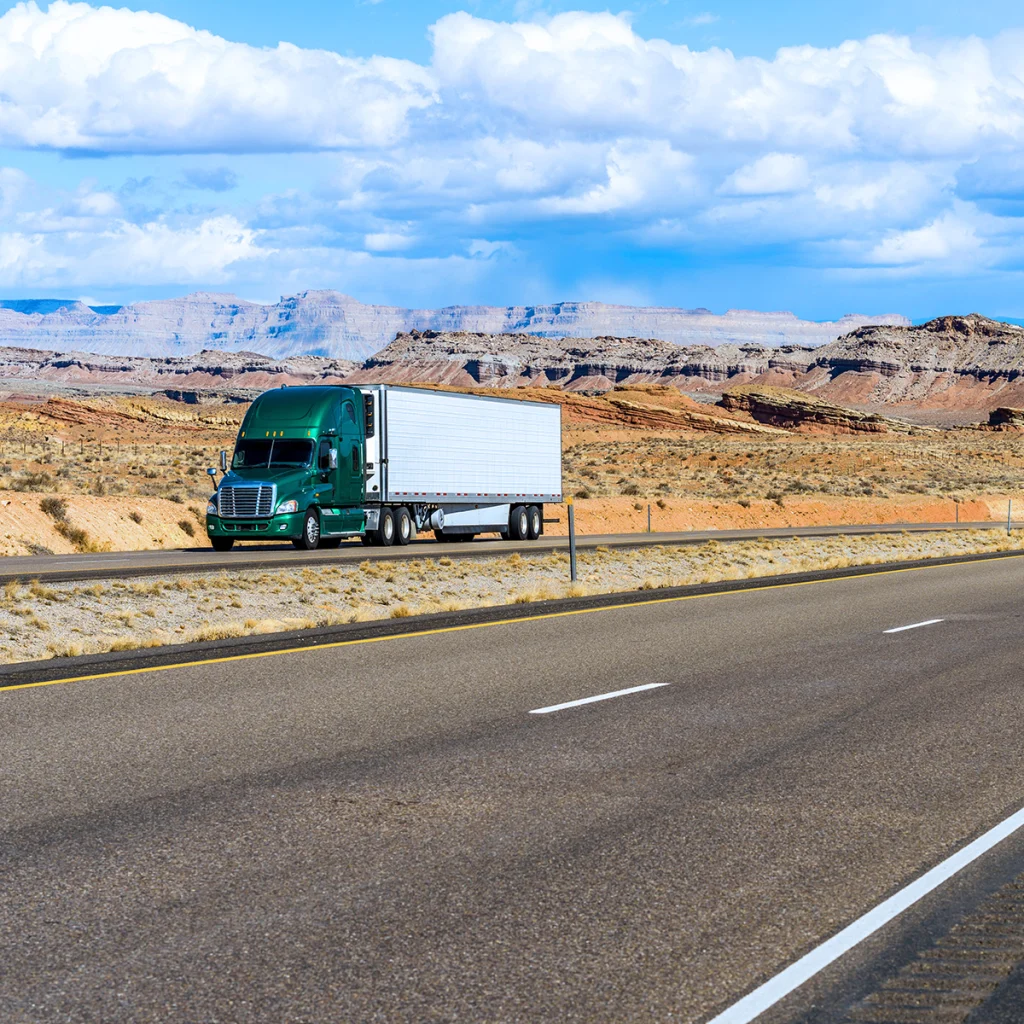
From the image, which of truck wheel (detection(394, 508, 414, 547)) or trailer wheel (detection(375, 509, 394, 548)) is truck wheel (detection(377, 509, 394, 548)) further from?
truck wheel (detection(394, 508, 414, 547))

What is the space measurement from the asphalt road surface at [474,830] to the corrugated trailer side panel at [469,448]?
21.5m

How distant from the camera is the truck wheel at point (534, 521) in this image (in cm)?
4047

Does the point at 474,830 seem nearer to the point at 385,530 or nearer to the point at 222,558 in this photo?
the point at 222,558

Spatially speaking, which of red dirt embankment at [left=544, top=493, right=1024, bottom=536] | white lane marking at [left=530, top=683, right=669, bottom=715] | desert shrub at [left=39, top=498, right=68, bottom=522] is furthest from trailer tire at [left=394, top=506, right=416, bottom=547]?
white lane marking at [left=530, top=683, right=669, bottom=715]

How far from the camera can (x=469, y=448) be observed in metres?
36.5

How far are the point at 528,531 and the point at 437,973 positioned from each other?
117 feet

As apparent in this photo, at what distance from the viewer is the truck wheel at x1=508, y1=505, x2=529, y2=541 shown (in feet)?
130

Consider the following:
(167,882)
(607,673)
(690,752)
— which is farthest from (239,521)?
(167,882)

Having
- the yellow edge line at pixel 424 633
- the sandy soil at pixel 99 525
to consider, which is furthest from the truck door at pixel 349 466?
the yellow edge line at pixel 424 633

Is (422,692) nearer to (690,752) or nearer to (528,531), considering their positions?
(690,752)

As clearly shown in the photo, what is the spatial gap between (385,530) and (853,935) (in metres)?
→ 29.3

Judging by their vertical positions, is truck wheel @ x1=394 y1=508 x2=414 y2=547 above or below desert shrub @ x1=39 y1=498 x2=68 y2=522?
below

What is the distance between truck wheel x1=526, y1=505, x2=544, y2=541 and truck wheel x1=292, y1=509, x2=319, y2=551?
955 cm

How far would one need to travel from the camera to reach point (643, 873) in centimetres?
593
